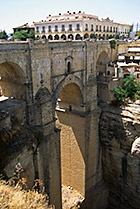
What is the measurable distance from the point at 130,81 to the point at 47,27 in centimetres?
2471

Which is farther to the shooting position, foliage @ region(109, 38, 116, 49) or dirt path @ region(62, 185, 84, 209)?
foliage @ region(109, 38, 116, 49)

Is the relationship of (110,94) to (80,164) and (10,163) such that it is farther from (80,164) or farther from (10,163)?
(10,163)

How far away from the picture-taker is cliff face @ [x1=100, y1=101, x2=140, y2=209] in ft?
51.8

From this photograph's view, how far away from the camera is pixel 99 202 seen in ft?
59.1

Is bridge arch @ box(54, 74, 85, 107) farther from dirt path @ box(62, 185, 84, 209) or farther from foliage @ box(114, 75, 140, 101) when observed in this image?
dirt path @ box(62, 185, 84, 209)

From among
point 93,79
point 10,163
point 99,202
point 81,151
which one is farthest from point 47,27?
point 10,163

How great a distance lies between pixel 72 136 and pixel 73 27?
23.8m

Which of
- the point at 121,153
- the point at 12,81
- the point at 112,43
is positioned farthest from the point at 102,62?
the point at 12,81

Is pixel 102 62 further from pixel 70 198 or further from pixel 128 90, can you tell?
pixel 70 198

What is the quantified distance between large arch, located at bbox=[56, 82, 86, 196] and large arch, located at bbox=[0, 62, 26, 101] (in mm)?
4807

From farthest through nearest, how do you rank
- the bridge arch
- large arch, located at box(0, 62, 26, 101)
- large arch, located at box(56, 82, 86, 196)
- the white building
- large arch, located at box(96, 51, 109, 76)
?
1. the white building
2. large arch, located at box(96, 51, 109, 76)
3. large arch, located at box(56, 82, 86, 196)
4. the bridge arch
5. large arch, located at box(0, 62, 26, 101)

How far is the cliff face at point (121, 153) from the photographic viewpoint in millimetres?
15799

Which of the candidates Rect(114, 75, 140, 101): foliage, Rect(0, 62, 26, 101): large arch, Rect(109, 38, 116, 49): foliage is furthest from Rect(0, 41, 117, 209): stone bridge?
Rect(114, 75, 140, 101): foliage


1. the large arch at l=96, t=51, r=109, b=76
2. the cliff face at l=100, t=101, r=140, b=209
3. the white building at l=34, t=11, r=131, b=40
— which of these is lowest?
the cliff face at l=100, t=101, r=140, b=209
